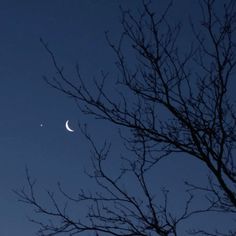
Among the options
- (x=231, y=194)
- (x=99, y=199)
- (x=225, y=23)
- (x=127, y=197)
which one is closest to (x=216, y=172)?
(x=231, y=194)

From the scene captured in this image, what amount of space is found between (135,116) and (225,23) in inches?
67.7

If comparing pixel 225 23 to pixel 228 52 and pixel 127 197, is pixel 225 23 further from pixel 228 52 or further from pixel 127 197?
pixel 127 197

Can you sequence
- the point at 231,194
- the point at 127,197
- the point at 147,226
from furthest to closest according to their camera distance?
1. the point at 127,197
2. the point at 147,226
3. the point at 231,194

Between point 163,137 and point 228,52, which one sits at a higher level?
point 228,52

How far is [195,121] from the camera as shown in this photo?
493cm

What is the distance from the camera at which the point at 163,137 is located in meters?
4.91

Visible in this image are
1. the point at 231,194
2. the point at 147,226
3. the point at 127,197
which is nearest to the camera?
the point at 231,194

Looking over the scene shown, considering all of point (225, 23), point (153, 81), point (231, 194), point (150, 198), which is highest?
point (225, 23)

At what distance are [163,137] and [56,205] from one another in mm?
1644

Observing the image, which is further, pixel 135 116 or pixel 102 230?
pixel 135 116

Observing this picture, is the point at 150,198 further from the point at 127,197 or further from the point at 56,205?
the point at 56,205

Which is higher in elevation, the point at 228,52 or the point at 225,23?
the point at 225,23

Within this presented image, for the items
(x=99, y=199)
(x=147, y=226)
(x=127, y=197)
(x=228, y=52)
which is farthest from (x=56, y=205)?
(x=228, y=52)

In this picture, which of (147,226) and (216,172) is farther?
(147,226)
